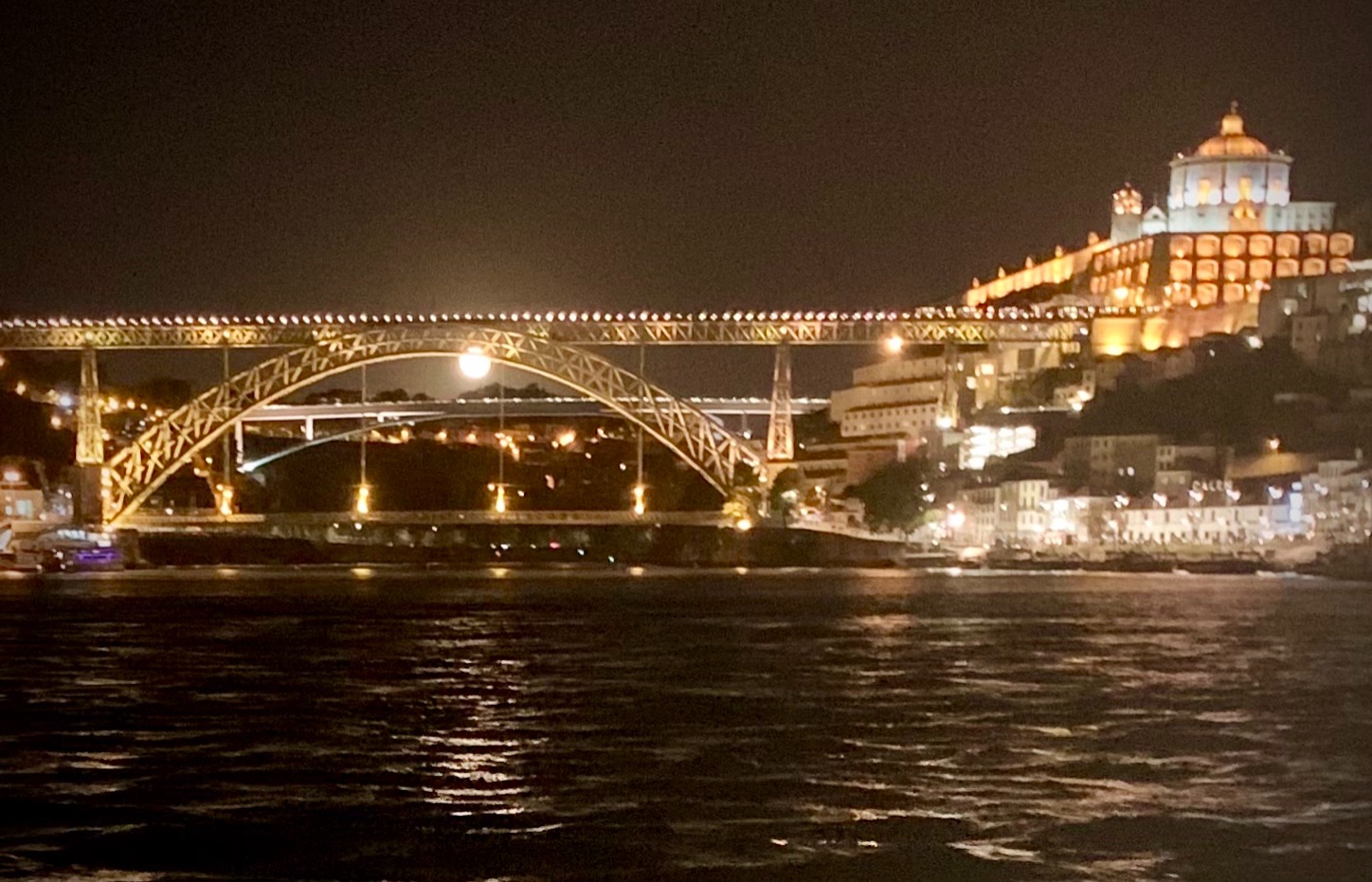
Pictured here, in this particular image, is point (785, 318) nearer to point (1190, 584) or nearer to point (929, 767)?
point (1190, 584)

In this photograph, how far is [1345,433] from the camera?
65.8m

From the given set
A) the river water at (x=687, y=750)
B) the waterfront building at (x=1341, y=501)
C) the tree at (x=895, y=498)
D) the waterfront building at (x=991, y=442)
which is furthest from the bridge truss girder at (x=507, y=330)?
the river water at (x=687, y=750)

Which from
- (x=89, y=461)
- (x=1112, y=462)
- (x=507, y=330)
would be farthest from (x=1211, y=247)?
(x=89, y=461)

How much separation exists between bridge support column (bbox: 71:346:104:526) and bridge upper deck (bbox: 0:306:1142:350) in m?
1.87

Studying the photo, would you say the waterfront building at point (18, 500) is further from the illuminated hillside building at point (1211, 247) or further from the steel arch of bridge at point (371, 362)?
the illuminated hillside building at point (1211, 247)

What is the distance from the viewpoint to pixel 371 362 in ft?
199

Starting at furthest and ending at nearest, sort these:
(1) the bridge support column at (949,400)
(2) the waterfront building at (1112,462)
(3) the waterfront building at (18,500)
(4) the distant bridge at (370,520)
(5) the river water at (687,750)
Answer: (1) the bridge support column at (949,400) → (2) the waterfront building at (1112,462) → (3) the waterfront building at (18,500) → (4) the distant bridge at (370,520) → (5) the river water at (687,750)

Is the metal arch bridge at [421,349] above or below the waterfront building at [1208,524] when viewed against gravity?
above

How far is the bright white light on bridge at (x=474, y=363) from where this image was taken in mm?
60500

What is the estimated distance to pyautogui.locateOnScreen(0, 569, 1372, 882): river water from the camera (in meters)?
11.4

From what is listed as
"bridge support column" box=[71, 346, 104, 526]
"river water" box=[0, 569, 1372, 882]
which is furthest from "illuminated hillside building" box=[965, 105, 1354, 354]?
"river water" box=[0, 569, 1372, 882]

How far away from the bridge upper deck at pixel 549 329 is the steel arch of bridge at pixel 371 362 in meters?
0.60

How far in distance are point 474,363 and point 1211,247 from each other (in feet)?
131

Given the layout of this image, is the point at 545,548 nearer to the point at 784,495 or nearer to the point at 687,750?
the point at 784,495
